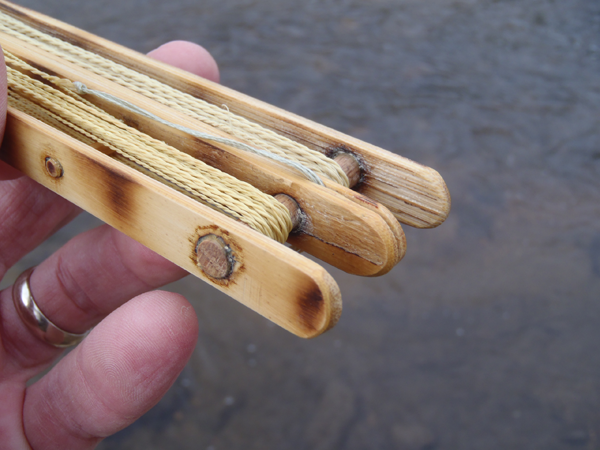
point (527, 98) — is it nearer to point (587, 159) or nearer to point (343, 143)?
point (587, 159)

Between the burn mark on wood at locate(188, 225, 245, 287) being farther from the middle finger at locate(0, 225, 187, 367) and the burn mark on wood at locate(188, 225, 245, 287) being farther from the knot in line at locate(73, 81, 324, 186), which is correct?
the middle finger at locate(0, 225, 187, 367)

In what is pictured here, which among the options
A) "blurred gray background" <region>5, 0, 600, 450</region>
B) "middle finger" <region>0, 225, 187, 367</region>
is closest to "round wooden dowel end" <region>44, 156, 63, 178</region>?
"middle finger" <region>0, 225, 187, 367</region>

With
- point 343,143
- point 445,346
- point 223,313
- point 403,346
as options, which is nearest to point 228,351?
point 223,313

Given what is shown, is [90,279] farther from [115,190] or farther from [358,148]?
[358,148]

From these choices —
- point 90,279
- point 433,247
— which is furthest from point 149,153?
point 433,247

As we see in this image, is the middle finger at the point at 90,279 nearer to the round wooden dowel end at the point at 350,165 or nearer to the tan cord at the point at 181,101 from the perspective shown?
the tan cord at the point at 181,101

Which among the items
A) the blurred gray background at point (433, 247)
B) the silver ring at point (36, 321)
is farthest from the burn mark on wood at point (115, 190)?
the blurred gray background at point (433, 247)
